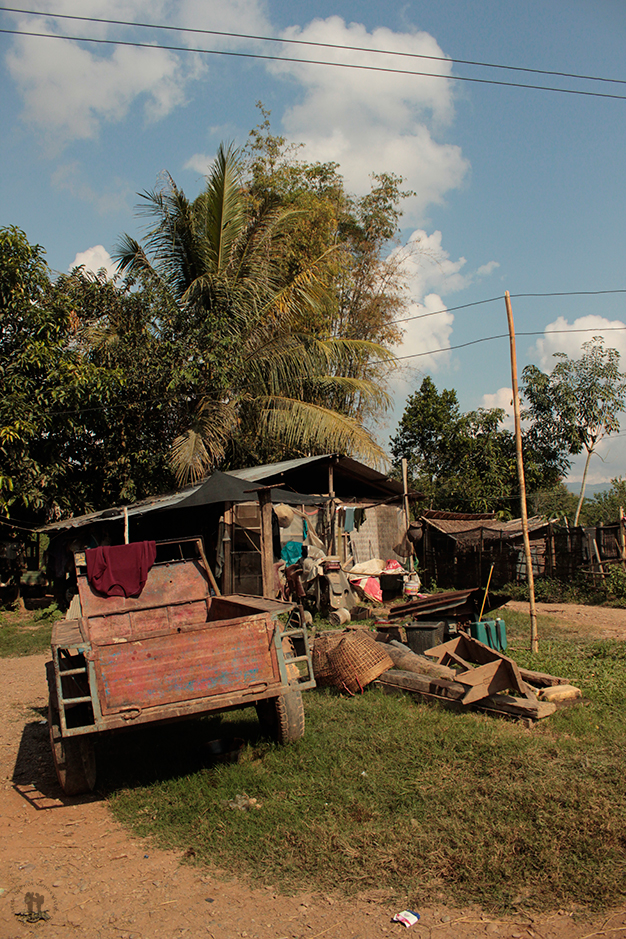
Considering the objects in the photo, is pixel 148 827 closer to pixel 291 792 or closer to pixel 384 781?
pixel 291 792

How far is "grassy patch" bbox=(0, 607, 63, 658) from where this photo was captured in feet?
37.8

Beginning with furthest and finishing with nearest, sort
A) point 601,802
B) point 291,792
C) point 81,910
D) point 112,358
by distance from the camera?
point 112,358 → point 291,792 → point 601,802 → point 81,910

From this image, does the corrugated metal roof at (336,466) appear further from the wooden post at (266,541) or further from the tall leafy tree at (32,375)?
the tall leafy tree at (32,375)

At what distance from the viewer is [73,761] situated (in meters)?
4.64

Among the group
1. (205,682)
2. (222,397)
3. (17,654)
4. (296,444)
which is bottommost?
(17,654)

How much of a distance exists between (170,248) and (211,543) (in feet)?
26.5

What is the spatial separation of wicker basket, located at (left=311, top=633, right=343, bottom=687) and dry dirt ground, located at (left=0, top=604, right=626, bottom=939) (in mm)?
3109

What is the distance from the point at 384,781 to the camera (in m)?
4.63

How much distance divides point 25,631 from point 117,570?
26.6 feet

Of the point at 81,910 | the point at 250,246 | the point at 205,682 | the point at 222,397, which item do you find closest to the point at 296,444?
the point at 222,397

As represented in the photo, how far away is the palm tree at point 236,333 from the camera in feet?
54.7

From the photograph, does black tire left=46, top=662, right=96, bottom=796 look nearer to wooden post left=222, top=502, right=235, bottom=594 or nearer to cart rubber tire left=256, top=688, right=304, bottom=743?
cart rubber tire left=256, top=688, right=304, bottom=743

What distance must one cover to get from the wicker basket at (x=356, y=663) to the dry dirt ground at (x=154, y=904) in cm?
307

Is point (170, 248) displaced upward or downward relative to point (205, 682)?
upward
